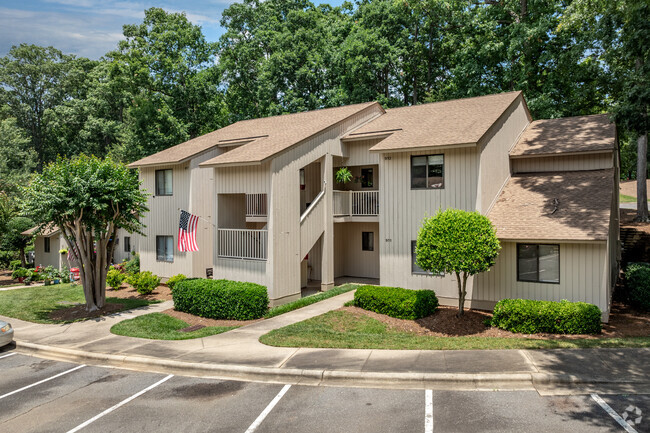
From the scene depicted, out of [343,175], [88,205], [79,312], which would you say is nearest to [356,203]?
[343,175]

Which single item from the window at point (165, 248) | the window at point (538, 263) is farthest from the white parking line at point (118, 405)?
the window at point (165, 248)

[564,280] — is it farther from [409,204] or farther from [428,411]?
[428,411]

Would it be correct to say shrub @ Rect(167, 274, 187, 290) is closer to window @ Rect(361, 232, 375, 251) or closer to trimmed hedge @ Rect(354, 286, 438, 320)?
window @ Rect(361, 232, 375, 251)

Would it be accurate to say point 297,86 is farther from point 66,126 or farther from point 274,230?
point 66,126

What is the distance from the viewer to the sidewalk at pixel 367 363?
30.7ft

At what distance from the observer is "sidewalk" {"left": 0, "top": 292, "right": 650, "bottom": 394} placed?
936cm

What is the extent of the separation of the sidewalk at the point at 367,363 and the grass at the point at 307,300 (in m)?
2.58

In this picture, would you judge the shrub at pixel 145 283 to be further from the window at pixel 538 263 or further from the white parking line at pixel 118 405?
the window at pixel 538 263

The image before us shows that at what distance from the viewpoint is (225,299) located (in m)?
16.8

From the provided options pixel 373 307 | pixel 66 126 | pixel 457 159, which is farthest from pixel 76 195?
pixel 66 126

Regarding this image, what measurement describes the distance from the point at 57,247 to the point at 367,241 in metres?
22.6

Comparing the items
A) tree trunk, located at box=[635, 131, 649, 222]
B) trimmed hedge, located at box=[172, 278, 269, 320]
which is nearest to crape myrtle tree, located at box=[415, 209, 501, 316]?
trimmed hedge, located at box=[172, 278, 269, 320]

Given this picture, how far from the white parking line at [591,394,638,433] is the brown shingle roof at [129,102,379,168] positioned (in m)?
12.9

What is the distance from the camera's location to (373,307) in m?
17.1
